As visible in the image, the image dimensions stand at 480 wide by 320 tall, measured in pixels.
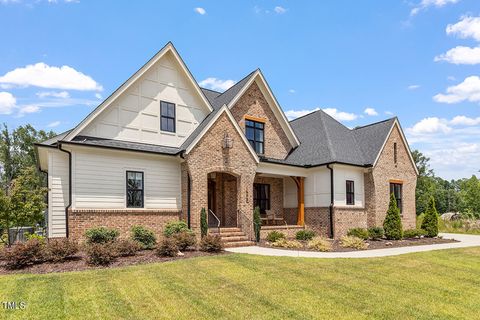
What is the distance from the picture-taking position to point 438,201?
74.9 m

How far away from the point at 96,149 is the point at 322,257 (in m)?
9.53

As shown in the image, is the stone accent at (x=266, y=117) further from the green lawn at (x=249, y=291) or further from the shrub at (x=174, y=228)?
the green lawn at (x=249, y=291)

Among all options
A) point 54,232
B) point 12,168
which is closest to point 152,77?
point 54,232

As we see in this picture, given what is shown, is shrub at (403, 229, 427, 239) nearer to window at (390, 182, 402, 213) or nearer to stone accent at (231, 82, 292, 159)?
window at (390, 182, 402, 213)

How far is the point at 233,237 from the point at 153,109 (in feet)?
22.8

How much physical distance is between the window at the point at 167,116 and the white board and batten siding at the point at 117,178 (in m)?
1.77

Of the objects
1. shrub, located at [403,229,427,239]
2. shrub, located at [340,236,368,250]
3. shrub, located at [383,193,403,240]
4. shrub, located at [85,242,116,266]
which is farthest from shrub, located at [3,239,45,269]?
shrub, located at [403,229,427,239]

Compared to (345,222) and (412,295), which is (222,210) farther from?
(412,295)

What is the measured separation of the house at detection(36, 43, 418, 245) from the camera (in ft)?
45.1

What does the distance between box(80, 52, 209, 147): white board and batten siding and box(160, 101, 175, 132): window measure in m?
0.17

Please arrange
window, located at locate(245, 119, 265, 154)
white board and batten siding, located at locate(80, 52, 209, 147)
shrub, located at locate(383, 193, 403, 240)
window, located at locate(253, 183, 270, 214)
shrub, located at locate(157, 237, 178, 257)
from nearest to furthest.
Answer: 1. shrub, located at locate(157, 237, 178, 257)
2. white board and batten siding, located at locate(80, 52, 209, 147)
3. shrub, located at locate(383, 193, 403, 240)
4. window, located at locate(245, 119, 265, 154)
5. window, located at locate(253, 183, 270, 214)

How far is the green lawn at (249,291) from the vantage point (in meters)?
6.47

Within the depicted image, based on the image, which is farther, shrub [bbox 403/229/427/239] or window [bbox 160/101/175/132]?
shrub [bbox 403/229/427/239]

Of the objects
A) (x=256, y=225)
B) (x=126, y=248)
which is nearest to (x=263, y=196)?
(x=256, y=225)
